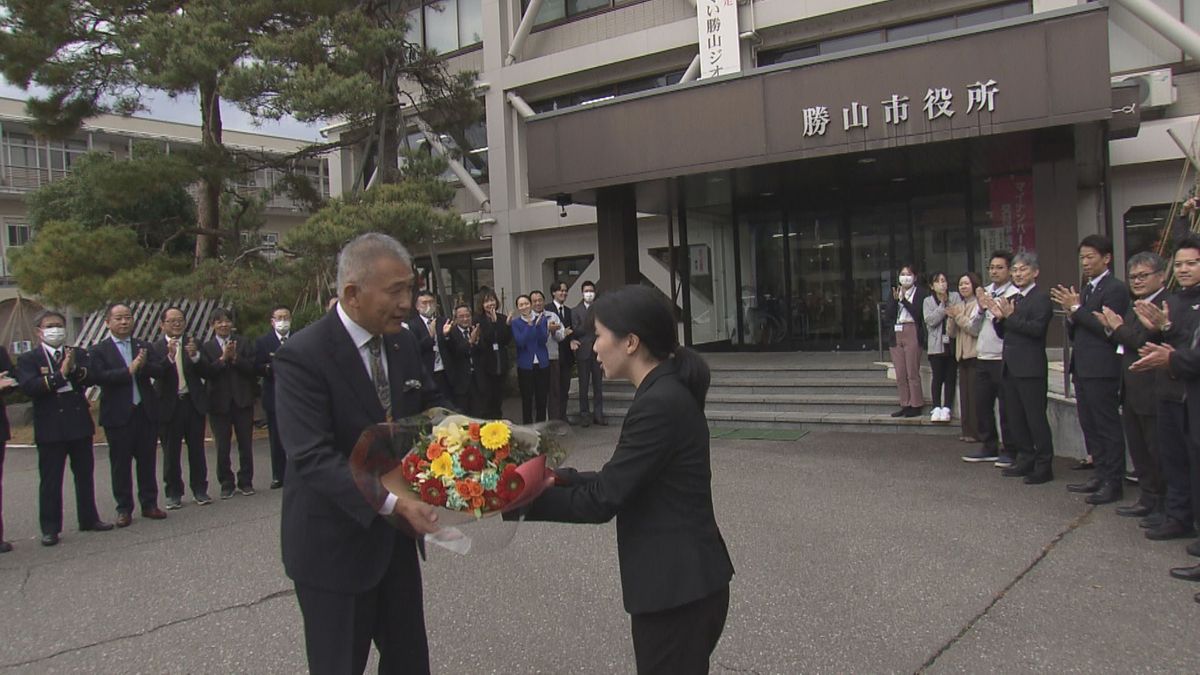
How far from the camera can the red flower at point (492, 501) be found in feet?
7.29

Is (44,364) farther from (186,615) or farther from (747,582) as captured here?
(747,582)

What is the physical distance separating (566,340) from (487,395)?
55.5 inches

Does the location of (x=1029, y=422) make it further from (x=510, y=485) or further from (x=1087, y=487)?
(x=510, y=485)

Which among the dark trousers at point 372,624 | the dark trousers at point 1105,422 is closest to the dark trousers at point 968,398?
the dark trousers at point 1105,422

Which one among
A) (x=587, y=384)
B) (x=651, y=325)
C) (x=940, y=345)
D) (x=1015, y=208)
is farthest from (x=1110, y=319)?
(x=1015, y=208)

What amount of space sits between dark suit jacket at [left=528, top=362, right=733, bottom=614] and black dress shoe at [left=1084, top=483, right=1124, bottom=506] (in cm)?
503

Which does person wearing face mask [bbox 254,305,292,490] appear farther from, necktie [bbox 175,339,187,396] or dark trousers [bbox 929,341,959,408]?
dark trousers [bbox 929,341,959,408]

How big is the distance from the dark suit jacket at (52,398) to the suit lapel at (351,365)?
5.09 m

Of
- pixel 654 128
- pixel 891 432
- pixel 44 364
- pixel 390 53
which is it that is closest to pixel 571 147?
pixel 654 128

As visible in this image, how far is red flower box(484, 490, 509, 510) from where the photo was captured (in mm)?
2223

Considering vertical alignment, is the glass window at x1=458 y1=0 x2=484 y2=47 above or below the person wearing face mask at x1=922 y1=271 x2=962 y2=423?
above

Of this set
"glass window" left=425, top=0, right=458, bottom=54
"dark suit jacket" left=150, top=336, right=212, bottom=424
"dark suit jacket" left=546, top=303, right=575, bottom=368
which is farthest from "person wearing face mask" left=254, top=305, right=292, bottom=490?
"glass window" left=425, top=0, right=458, bottom=54

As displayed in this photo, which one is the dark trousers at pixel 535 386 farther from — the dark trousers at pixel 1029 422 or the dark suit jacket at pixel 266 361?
the dark trousers at pixel 1029 422

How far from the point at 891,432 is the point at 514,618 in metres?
6.41
